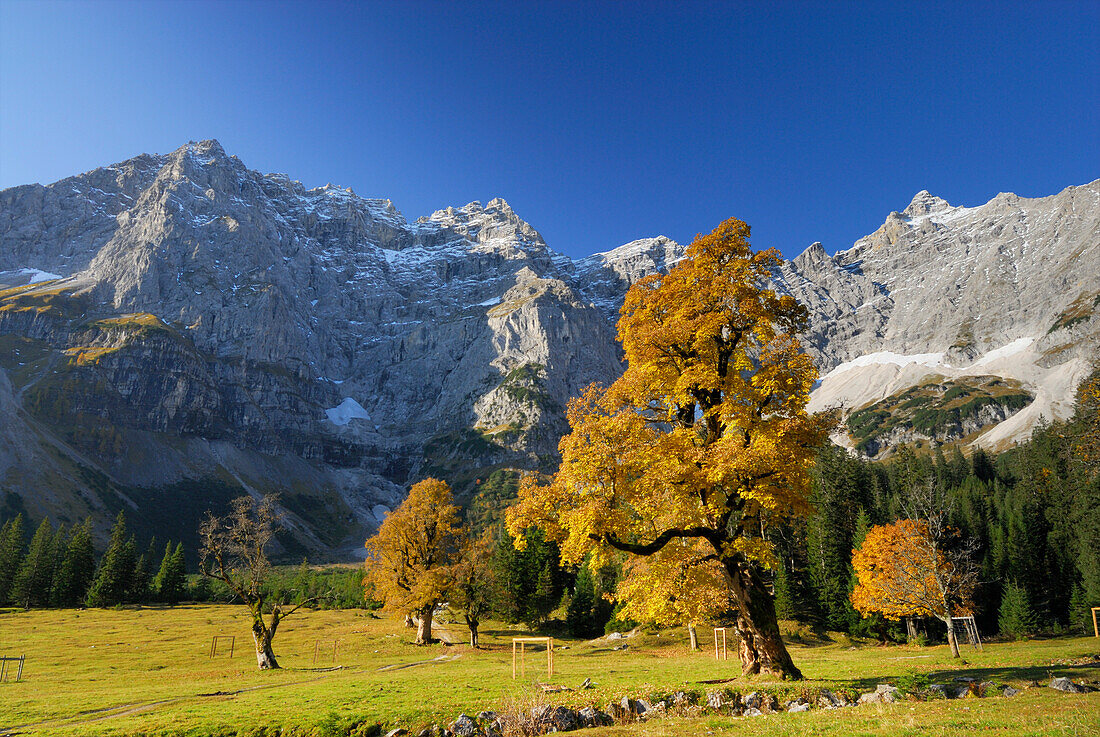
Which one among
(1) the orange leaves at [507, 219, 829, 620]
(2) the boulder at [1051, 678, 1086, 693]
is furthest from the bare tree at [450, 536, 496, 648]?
(2) the boulder at [1051, 678, 1086, 693]

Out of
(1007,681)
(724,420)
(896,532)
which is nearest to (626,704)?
(724,420)

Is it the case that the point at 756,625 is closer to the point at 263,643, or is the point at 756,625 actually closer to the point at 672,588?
the point at 672,588

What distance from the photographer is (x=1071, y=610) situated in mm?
65188

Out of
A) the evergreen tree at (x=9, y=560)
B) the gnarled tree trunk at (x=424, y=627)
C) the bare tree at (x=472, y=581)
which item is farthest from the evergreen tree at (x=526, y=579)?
the evergreen tree at (x=9, y=560)

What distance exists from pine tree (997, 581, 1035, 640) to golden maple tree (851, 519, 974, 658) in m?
13.9

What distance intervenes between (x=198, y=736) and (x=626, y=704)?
14.3m

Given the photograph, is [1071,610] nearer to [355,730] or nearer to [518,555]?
[518,555]

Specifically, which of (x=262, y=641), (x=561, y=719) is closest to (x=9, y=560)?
(x=262, y=641)

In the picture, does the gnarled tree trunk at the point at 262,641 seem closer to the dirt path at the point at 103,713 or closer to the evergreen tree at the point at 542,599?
the dirt path at the point at 103,713

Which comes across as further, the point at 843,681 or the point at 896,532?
the point at 896,532

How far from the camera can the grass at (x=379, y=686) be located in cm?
1387

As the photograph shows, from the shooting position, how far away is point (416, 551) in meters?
56.2

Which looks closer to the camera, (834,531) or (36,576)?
(834,531)

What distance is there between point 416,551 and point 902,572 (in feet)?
150
